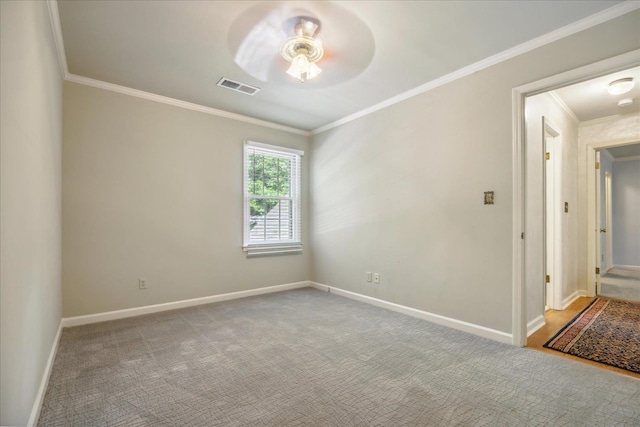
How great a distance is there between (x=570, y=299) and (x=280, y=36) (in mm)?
5029

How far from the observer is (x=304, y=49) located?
2.52 metres

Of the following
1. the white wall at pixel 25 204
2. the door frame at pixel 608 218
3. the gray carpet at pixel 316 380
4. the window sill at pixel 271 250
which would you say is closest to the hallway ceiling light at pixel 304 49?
the white wall at pixel 25 204

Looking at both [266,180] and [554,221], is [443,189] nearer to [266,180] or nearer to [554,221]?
[554,221]

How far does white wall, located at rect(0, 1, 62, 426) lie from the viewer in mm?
1224

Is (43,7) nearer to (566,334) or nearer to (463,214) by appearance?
(463,214)

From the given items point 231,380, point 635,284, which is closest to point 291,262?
point 231,380

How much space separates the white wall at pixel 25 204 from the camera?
4.01ft

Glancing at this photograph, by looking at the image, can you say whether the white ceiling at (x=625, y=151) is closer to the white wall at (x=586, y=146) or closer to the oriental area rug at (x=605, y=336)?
the white wall at (x=586, y=146)

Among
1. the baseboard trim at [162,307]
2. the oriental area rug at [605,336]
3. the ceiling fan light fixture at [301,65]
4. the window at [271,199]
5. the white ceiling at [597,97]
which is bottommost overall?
the oriental area rug at [605,336]

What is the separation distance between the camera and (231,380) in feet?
6.94

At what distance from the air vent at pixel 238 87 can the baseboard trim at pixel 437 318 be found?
3.05 meters

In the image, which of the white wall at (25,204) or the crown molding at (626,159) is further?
the crown molding at (626,159)

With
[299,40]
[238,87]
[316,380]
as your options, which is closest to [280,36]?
[299,40]

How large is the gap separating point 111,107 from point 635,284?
8.57 meters
